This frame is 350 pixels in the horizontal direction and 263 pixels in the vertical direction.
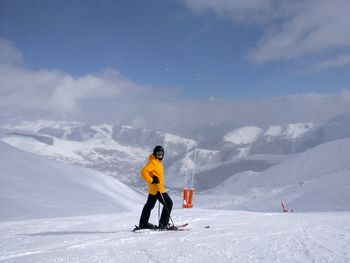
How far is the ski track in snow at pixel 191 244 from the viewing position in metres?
5.28

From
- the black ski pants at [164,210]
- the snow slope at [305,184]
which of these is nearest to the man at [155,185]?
the black ski pants at [164,210]

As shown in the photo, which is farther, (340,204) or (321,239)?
(340,204)

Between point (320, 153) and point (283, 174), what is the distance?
28.0 ft

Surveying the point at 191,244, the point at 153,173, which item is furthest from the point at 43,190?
the point at 191,244

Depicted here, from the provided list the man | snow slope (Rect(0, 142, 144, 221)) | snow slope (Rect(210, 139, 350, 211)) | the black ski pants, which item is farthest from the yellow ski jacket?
snow slope (Rect(210, 139, 350, 211))

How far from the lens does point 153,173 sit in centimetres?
827

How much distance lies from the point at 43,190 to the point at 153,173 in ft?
33.8

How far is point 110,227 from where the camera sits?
30.8ft

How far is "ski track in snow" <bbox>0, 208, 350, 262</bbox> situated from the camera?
528 centimetres

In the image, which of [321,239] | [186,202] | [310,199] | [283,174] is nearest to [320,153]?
Answer: [283,174]

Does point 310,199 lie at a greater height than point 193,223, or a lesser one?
greater

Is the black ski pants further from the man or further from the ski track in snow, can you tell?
the ski track in snow

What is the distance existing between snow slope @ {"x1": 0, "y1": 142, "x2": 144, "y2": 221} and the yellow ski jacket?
6717 millimetres

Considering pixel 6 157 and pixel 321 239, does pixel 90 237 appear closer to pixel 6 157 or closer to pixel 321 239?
pixel 321 239
